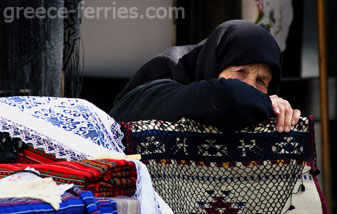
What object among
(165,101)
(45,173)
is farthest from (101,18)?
(45,173)

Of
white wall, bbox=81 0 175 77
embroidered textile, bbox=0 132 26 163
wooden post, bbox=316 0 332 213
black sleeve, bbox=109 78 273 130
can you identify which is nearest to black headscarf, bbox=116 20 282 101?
black sleeve, bbox=109 78 273 130

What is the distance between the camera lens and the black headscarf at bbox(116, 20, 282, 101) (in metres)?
1.53

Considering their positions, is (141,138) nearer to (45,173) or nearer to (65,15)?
(45,173)

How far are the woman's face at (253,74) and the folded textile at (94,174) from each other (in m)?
0.67

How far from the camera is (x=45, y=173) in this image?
872 mm

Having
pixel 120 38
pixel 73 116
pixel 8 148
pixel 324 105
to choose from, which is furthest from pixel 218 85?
pixel 324 105

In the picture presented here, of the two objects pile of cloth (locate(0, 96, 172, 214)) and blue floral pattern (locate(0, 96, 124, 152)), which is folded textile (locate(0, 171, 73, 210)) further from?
blue floral pattern (locate(0, 96, 124, 152))

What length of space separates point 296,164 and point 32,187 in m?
0.65

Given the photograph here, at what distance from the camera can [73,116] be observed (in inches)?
43.2

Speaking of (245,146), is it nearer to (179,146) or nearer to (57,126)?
(179,146)

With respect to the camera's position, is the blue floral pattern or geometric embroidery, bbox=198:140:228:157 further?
geometric embroidery, bbox=198:140:228:157

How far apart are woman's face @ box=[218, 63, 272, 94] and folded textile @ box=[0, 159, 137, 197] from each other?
0.67 meters

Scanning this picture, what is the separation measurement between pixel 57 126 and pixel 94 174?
23cm

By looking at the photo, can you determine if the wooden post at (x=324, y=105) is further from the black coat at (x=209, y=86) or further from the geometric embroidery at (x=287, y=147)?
the geometric embroidery at (x=287, y=147)
